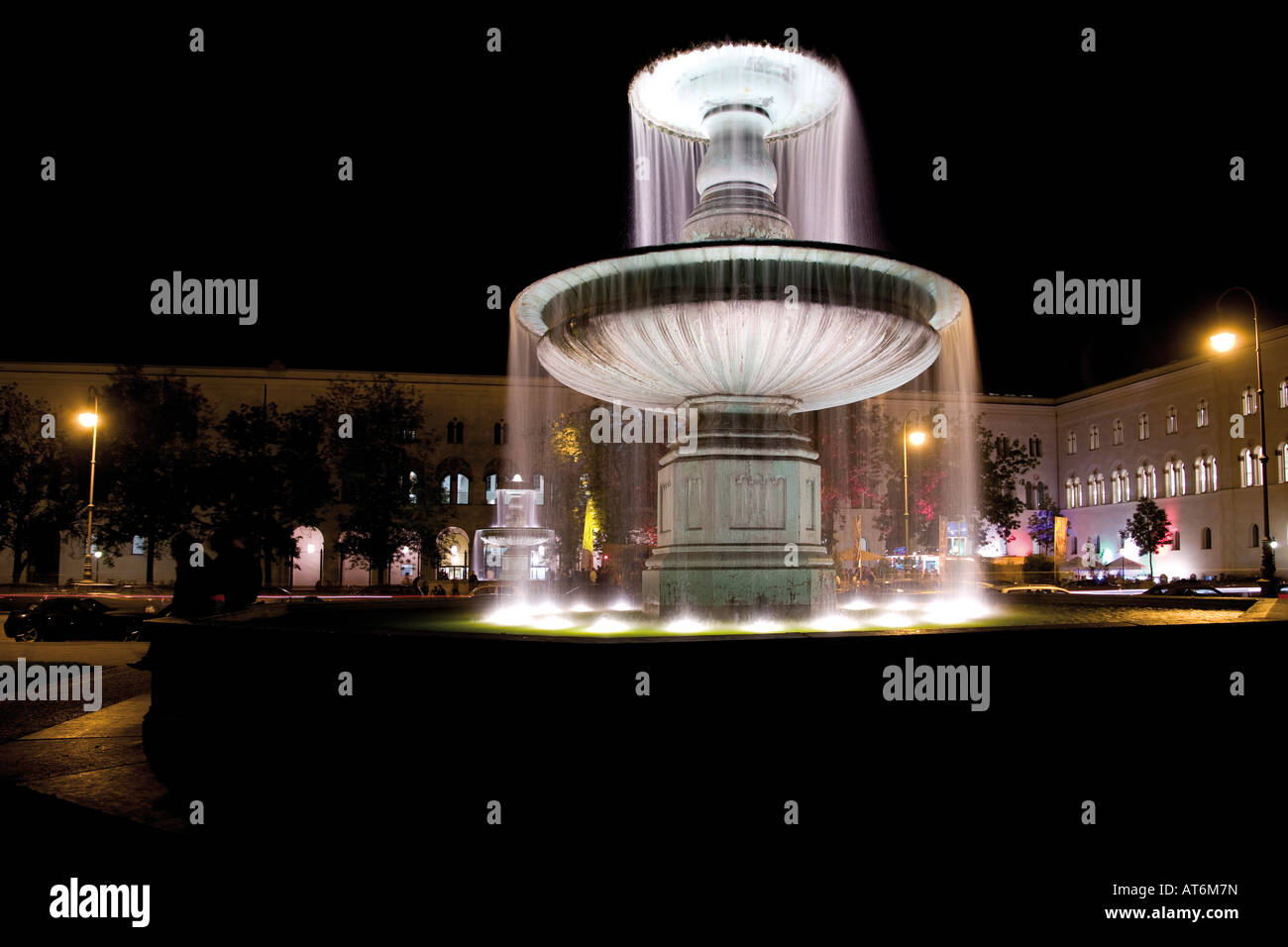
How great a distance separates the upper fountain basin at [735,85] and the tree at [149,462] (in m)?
34.0

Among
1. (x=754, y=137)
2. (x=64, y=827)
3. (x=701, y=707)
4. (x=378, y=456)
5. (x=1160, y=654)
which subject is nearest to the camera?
(x=701, y=707)

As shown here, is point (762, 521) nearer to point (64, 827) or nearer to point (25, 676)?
point (64, 827)

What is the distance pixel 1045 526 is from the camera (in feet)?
185

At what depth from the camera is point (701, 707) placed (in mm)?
4898

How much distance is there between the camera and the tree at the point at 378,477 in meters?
42.3

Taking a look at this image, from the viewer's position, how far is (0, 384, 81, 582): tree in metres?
41.4

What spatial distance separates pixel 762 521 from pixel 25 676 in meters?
10.6

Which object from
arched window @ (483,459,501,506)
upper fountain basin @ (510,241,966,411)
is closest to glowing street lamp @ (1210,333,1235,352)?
upper fountain basin @ (510,241,966,411)
